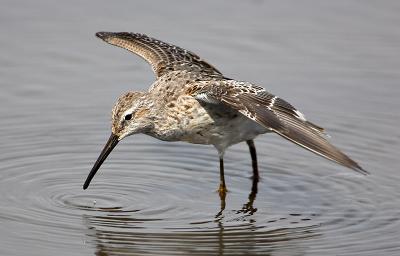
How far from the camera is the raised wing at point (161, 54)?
13977 mm

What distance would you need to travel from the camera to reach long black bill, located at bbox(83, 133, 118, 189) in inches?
491

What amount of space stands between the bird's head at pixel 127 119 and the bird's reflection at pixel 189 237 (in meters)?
0.84

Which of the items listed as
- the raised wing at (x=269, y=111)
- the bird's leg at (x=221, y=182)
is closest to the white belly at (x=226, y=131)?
the bird's leg at (x=221, y=182)

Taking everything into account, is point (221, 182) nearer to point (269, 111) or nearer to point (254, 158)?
point (254, 158)

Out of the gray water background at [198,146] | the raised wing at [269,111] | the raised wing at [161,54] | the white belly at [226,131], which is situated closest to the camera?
the raised wing at [269,111]

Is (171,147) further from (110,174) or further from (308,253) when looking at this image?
(308,253)

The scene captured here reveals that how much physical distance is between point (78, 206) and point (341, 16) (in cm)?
766

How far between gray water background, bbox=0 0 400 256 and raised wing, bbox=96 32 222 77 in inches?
37.5

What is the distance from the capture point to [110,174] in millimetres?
13609

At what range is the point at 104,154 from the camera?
12.5 m

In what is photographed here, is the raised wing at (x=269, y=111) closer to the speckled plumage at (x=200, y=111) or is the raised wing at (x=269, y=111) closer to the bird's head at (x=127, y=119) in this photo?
the speckled plumage at (x=200, y=111)

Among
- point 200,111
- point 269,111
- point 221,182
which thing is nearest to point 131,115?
point 200,111

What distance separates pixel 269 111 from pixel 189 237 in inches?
67.7

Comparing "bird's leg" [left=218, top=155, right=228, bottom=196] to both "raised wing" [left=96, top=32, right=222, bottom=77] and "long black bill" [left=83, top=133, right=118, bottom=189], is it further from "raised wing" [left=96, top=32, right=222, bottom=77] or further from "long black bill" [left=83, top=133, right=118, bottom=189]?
"long black bill" [left=83, top=133, right=118, bottom=189]
